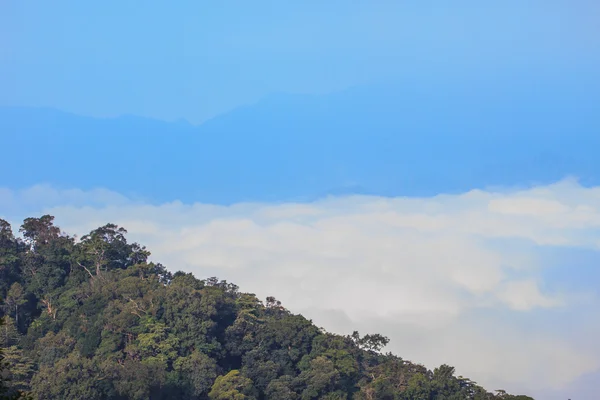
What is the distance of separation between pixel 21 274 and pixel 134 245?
6.18m

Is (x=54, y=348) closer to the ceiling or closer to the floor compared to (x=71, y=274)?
closer to the floor

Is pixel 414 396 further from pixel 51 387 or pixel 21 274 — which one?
pixel 21 274

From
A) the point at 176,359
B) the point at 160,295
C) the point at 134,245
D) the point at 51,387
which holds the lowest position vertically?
the point at 51,387

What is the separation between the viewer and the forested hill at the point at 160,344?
3819 cm

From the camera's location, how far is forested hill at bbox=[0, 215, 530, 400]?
38188 millimetres

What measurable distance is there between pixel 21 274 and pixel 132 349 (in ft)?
36.0

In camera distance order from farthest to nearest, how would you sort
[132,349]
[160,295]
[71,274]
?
[71,274] → [160,295] → [132,349]

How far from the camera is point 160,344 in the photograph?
4131 centimetres

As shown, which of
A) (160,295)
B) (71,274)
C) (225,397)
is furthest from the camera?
(71,274)

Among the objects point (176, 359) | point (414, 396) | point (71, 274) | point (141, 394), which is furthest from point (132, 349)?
point (414, 396)

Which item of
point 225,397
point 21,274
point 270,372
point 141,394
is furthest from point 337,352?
point 21,274

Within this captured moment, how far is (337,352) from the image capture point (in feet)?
143

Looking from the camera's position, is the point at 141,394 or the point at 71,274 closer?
the point at 141,394

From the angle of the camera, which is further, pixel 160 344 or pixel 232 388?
pixel 160 344
